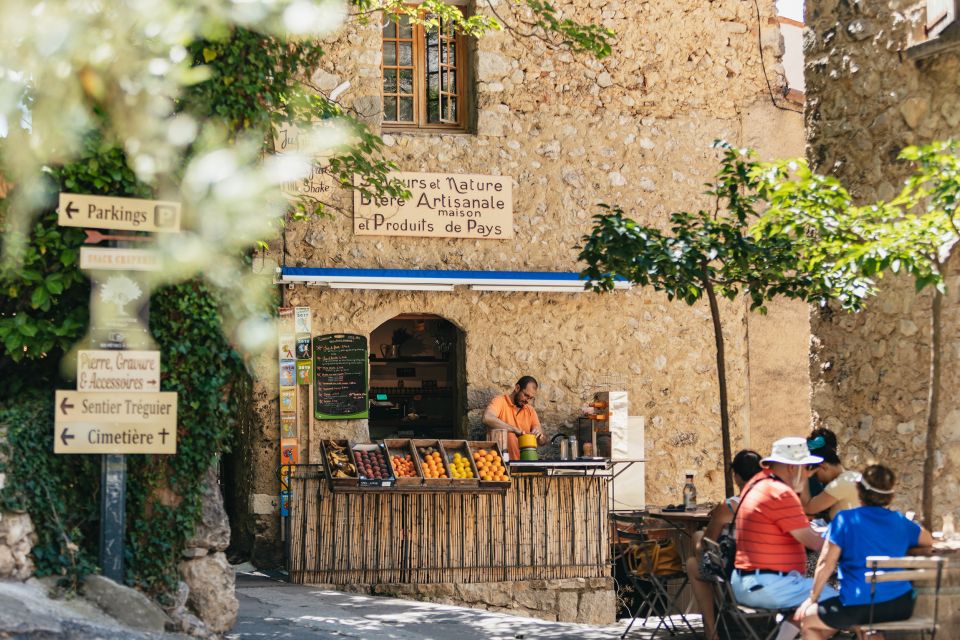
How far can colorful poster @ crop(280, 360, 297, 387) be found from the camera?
1180 centimetres

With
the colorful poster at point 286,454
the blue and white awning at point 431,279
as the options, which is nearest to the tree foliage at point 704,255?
the blue and white awning at point 431,279

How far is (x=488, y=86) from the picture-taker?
12578 mm

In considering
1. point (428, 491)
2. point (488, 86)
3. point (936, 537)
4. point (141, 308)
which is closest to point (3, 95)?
point (141, 308)

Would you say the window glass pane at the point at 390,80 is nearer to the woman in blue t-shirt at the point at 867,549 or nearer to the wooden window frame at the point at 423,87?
the wooden window frame at the point at 423,87

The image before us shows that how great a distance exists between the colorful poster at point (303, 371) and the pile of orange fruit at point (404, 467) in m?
1.69

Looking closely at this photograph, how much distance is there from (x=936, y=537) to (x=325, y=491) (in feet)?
16.6

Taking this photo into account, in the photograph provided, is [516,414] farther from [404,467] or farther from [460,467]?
[404,467]

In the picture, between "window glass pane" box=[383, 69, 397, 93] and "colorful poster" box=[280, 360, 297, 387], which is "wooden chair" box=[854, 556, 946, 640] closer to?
"colorful poster" box=[280, 360, 297, 387]

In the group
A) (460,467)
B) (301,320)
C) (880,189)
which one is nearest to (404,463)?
(460,467)

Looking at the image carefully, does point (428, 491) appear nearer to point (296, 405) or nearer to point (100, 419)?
point (296, 405)

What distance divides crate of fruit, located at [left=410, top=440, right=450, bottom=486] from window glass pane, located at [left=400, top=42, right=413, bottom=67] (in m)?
4.18

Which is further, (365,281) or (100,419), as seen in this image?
(365,281)

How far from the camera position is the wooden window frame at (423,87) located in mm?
12570

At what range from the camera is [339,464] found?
10289mm
